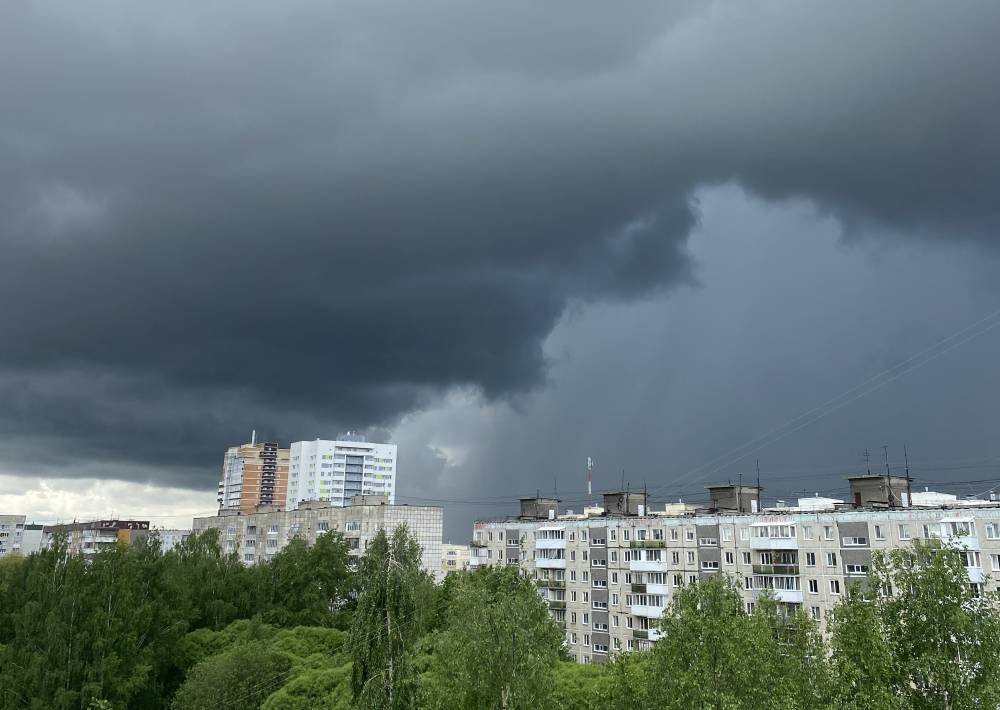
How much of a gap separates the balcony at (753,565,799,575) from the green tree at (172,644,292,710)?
164 feet

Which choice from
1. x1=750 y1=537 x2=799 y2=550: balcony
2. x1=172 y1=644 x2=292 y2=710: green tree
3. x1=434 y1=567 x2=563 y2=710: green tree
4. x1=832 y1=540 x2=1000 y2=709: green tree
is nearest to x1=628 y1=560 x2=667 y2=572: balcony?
x1=750 y1=537 x2=799 y2=550: balcony

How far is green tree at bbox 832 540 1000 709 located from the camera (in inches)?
1209

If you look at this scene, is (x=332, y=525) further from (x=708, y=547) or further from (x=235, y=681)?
(x=708, y=547)

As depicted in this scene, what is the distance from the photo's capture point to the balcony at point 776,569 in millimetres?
78375

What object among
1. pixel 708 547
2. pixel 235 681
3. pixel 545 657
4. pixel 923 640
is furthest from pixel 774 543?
pixel 235 681

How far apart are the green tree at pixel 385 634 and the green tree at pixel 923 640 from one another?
20.5 metres

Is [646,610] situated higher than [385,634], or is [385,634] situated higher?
[385,634]

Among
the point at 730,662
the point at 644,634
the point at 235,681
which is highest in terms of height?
the point at 730,662

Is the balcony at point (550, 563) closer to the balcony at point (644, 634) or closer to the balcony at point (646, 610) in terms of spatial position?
the balcony at point (646, 610)

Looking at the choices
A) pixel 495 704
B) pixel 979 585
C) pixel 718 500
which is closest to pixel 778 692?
pixel 495 704

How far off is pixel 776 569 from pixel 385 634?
55794 millimetres

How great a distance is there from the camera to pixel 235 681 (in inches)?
2496

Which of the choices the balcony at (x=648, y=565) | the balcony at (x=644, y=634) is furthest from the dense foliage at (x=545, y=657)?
the balcony at (x=648, y=565)

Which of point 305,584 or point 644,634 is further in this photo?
point 305,584
